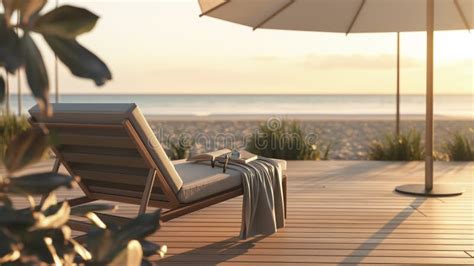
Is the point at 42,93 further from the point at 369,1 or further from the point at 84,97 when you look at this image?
the point at 84,97

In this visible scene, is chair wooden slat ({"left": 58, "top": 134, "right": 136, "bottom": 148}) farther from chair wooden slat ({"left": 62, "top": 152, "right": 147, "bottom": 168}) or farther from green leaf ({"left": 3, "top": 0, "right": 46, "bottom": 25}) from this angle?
green leaf ({"left": 3, "top": 0, "right": 46, "bottom": 25})

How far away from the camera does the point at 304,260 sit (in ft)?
9.37

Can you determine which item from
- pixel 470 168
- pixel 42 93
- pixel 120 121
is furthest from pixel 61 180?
pixel 470 168

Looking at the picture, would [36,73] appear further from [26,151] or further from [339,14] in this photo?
[339,14]

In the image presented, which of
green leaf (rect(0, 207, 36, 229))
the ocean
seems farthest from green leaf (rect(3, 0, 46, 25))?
the ocean

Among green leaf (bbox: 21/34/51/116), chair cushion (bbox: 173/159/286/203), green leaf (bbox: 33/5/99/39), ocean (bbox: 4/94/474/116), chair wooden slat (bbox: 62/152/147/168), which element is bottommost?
ocean (bbox: 4/94/474/116)

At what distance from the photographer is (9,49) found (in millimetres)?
746

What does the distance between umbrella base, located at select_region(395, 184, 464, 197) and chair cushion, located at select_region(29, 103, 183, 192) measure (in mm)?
2514

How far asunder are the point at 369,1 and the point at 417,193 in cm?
188

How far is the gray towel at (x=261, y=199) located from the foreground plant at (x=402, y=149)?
155 inches

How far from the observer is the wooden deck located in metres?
2.94

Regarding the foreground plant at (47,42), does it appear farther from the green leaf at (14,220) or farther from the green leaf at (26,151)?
the green leaf at (14,220)

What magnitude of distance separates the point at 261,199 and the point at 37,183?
263 cm

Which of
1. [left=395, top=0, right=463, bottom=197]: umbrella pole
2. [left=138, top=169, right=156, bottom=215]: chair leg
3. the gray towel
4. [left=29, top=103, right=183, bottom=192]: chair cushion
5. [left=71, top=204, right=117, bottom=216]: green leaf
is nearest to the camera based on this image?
[left=71, top=204, right=117, bottom=216]: green leaf
